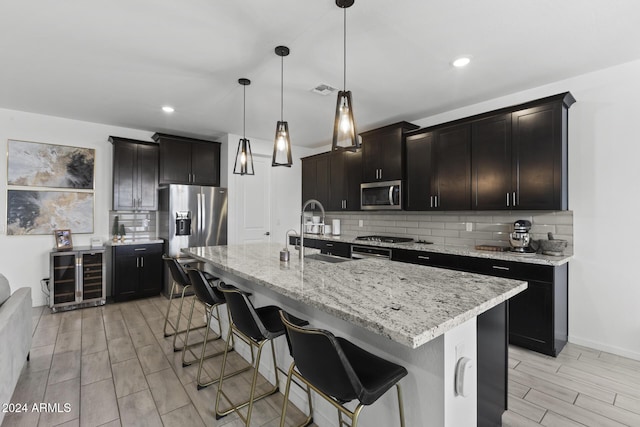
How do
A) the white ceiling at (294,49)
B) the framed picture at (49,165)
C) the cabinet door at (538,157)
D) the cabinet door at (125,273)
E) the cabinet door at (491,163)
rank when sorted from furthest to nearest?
the cabinet door at (125,273) → the framed picture at (49,165) → the cabinet door at (491,163) → the cabinet door at (538,157) → the white ceiling at (294,49)

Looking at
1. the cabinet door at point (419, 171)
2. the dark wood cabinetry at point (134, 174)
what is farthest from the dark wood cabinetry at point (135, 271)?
the cabinet door at point (419, 171)

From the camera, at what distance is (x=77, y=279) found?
4.10 metres

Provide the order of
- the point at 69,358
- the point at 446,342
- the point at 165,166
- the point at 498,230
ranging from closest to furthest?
1. the point at 446,342
2. the point at 69,358
3. the point at 498,230
4. the point at 165,166

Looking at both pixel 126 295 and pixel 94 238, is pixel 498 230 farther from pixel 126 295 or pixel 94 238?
pixel 94 238

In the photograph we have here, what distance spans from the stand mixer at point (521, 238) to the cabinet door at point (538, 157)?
7.3 inches

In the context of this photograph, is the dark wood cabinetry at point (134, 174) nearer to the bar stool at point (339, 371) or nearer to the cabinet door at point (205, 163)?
the cabinet door at point (205, 163)

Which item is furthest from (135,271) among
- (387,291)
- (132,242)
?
(387,291)

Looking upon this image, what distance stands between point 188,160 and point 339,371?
15.5 ft

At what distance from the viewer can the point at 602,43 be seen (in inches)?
95.7

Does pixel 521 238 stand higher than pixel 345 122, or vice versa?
pixel 345 122

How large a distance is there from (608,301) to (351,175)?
3.41 m

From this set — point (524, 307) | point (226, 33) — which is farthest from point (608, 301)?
point (226, 33)

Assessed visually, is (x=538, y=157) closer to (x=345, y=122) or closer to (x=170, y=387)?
(x=345, y=122)

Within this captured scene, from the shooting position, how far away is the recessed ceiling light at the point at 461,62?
264 centimetres
